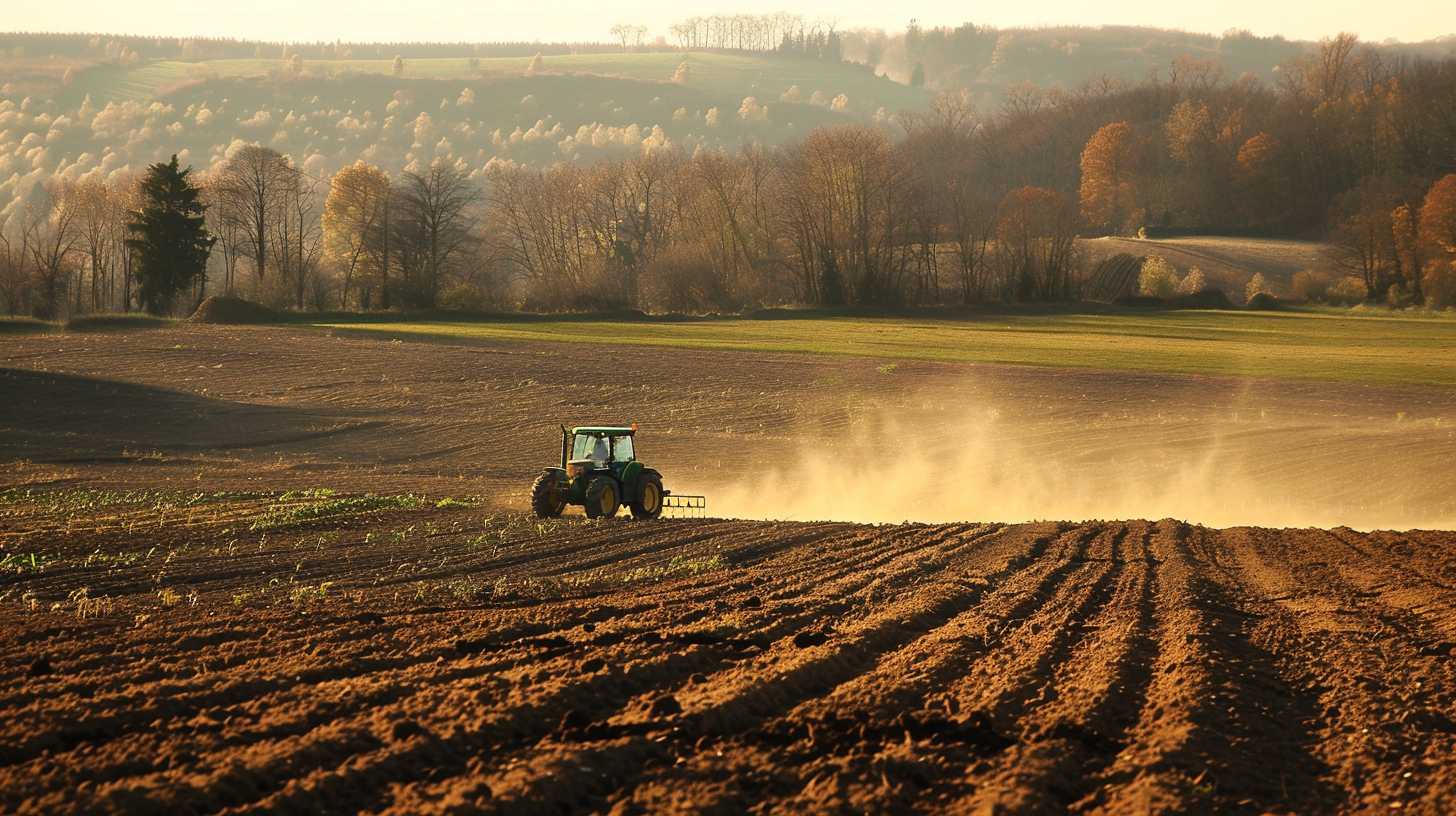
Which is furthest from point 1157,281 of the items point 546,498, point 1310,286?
point 546,498

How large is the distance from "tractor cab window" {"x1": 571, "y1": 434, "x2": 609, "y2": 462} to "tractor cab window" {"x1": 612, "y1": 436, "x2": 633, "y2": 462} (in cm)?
20

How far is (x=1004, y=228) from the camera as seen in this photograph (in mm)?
99125

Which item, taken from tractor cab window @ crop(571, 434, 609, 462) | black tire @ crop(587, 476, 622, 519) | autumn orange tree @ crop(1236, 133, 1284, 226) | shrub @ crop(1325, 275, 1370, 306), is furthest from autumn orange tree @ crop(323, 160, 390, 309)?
autumn orange tree @ crop(1236, 133, 1284, 226)

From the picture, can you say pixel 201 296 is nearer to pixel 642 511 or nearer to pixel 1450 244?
pixel 642 511

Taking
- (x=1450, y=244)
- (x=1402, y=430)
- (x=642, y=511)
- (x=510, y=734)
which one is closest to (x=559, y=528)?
(x=642, y=511)

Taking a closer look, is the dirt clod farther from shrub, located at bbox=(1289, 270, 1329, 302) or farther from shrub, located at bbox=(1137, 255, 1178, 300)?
shrub, located at bbox=(1289, 270, 1329, 302)

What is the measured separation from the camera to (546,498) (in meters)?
25.8

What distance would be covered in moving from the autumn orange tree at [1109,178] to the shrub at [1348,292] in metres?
38.5

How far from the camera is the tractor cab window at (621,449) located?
26656 millimetres

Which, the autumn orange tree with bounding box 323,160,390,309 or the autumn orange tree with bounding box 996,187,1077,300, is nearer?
the autumn orange tree with bounding box 323,160,390,309

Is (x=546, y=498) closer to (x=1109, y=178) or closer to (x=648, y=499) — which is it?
(x=648, y=499)

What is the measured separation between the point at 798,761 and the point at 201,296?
293ft

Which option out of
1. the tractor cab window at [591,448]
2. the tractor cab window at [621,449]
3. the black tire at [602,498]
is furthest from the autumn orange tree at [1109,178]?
the black tire at [602,498]

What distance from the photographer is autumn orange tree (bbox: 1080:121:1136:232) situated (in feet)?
450
